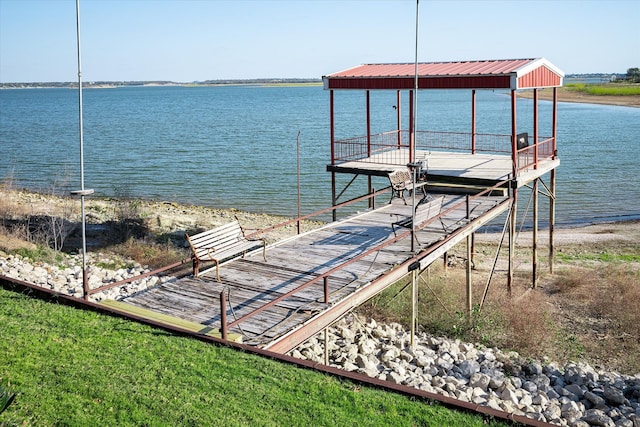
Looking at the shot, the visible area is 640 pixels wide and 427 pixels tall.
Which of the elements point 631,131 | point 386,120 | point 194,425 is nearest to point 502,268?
point 194,425

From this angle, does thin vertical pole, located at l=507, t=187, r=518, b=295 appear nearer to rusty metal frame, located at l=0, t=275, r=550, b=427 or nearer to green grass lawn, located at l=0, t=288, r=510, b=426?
rusty metal frame, located at l=0, t=275, r=550, b=427

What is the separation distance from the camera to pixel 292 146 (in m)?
60.1

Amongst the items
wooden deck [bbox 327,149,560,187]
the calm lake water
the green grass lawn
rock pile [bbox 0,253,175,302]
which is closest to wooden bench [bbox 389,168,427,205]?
wooden deck [bbox 327,149,560,187]

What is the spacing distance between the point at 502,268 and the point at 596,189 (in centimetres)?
1719

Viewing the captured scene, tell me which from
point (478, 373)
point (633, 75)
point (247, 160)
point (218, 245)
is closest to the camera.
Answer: point (478, 373)

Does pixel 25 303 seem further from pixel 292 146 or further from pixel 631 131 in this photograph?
pixel 631 131

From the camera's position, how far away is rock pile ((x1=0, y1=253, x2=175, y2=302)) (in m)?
15.5

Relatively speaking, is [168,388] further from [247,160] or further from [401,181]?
[247,160]

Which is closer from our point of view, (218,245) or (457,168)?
(218,245)

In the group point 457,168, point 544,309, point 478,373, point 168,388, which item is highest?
point 457,168

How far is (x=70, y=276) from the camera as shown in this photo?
16828 mm

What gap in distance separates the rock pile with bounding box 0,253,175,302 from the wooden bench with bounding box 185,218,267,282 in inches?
120

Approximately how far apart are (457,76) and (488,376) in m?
8.99

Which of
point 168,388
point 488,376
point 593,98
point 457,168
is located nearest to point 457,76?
point 457,168
